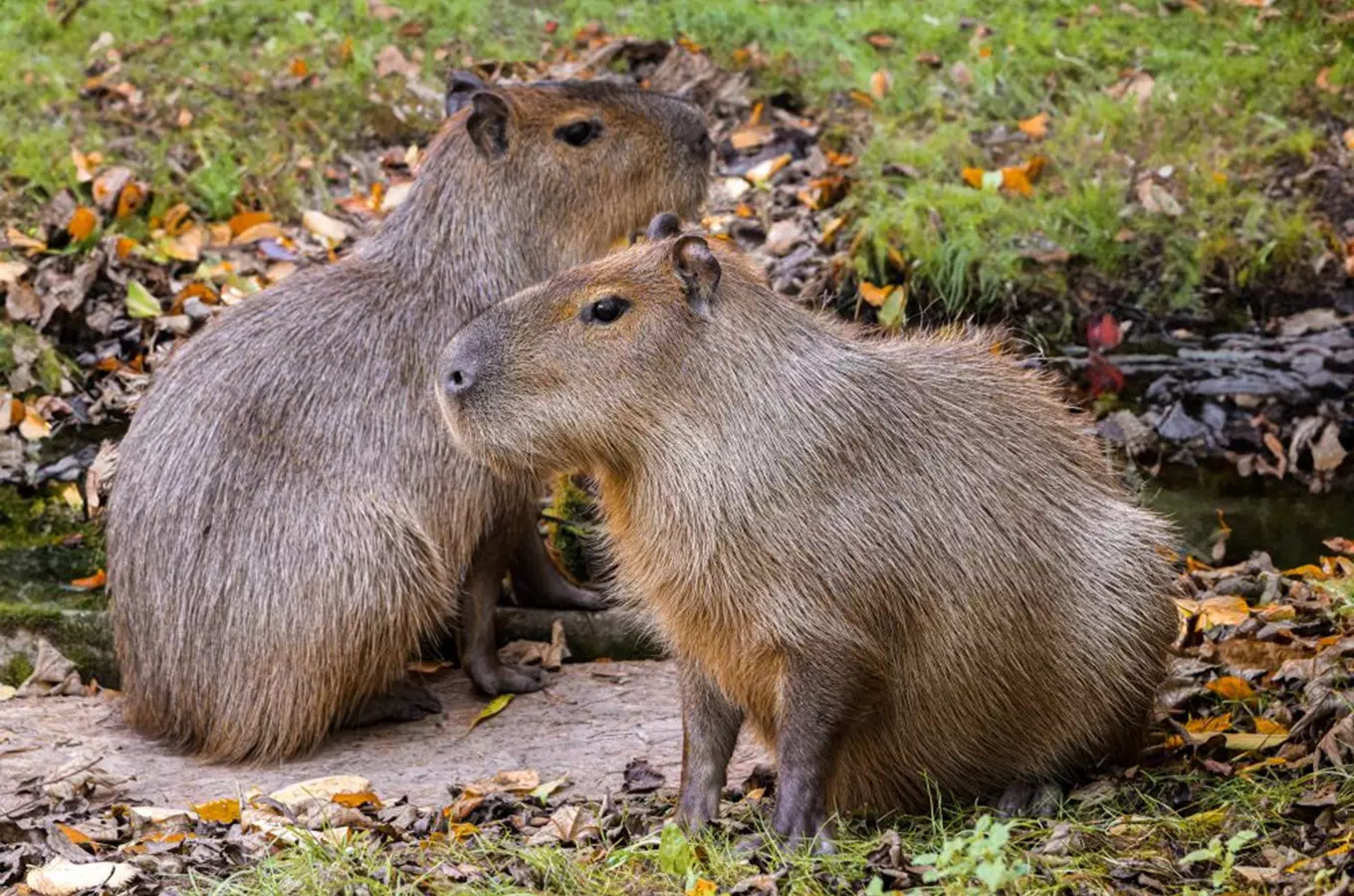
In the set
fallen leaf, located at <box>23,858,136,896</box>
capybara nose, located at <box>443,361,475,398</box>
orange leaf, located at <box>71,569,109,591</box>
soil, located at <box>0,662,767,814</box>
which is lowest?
soil, located at <box>0,662,767,814</box>

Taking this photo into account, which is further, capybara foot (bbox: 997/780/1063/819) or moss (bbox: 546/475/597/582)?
moss (bbox: 546/475/597/582)

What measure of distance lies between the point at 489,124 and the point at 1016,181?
9.09 ft

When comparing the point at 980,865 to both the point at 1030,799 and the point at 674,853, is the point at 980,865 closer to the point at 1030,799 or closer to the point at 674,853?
the point at 674,853

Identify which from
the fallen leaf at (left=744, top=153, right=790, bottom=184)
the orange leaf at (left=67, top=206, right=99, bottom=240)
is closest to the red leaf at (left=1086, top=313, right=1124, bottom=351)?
the fallen leaf at (left=744, top=153, right=790, bottom=184)

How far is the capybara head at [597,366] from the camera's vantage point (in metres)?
4.32

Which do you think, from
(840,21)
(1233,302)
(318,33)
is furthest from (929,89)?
(318,33)

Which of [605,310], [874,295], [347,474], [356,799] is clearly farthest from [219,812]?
[874,295]

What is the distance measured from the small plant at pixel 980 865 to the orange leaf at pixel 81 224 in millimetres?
5260

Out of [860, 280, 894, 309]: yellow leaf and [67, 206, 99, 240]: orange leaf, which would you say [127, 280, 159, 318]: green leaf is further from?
[860, 280, 894, 309]: yellow leaf

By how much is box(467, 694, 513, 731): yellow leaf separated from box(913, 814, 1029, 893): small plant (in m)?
2.25

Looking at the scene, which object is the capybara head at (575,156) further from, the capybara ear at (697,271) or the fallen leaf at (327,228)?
the fallen leaf at (327,228)

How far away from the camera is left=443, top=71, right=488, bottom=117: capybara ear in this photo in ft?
21.2

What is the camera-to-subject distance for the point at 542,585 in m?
6.39

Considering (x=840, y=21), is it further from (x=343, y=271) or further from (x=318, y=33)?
(x=343, y=271)
